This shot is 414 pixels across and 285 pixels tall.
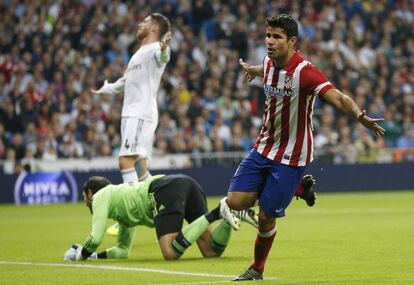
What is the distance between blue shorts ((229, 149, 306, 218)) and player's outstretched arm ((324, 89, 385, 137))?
806mm

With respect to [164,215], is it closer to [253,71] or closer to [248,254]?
[248,254]

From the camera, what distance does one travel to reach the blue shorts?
9.14 meters

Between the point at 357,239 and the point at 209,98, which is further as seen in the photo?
the point at 209,98

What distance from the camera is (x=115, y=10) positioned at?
2739 centimetres

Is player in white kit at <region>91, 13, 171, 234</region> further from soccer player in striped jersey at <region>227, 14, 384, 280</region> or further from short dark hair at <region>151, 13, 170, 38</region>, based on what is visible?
soccer player in striped jersey at <region>227, 14, 384, 280</region>

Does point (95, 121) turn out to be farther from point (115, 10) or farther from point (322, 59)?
point (322, 59)

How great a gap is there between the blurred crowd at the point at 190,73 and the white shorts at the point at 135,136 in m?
10.0

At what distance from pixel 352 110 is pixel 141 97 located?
610cm

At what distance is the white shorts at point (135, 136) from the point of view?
14.1 metres

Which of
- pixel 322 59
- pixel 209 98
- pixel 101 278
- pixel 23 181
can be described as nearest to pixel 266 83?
pixel 101 278

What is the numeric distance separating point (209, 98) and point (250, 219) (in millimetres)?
15427

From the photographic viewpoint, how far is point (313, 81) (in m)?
9.02

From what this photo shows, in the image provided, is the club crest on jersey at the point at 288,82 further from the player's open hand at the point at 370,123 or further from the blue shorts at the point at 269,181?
the player's open hand at the point at 370,123

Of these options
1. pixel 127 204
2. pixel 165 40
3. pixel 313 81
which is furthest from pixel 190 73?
pixel 313 81
